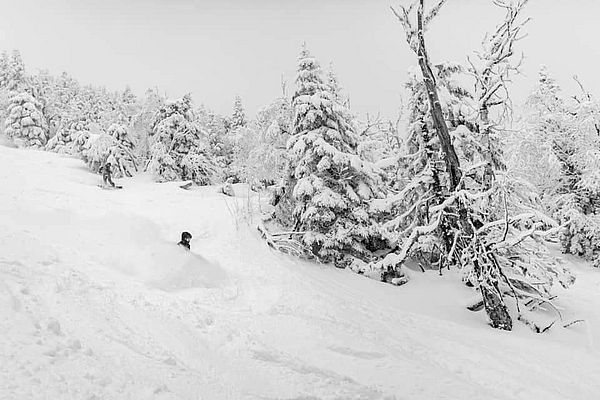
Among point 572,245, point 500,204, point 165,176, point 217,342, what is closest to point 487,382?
point 217,342

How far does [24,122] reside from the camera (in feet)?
130

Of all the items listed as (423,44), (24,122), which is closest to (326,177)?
(423,44)

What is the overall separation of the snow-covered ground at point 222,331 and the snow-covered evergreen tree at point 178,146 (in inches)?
699

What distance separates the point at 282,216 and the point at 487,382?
9.75m

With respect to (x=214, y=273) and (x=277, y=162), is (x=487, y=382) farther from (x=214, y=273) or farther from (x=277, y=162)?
(x=277, y=162)

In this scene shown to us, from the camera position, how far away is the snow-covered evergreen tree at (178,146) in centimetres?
2820

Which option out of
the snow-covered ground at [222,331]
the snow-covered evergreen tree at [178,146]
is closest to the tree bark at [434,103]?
the snow-covered ground at [222,331]

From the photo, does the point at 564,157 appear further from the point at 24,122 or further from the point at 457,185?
the point at 24,122

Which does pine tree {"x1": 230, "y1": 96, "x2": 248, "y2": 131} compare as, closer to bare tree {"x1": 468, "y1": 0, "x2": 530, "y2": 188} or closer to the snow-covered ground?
the snow-covered ground

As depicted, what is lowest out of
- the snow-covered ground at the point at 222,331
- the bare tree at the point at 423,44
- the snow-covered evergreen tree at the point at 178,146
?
the snow-covered ground at the point at 222,331

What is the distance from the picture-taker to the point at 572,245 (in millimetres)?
21453

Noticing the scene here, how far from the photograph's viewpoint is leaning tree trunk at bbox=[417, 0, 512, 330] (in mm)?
8773

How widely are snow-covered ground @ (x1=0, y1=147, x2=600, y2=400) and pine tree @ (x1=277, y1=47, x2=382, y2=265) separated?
192cm

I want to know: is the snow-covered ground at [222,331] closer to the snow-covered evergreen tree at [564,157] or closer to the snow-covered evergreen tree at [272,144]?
the snow-covered evergreen tree at [272,144]
